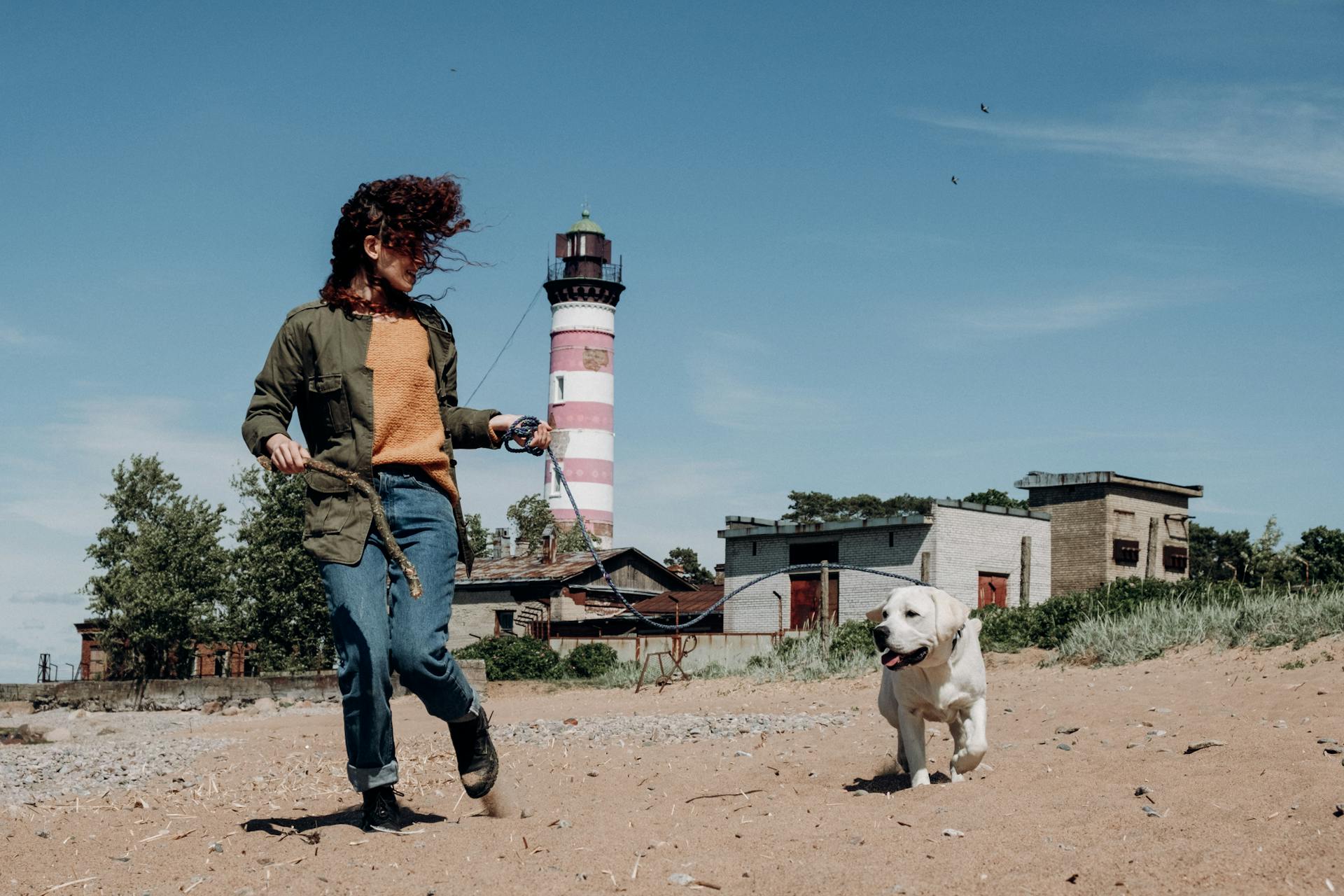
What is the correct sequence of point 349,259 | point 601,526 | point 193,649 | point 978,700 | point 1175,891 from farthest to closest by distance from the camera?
point 601,526
point 193,649
point 978,700
point 349,259
point 1175,891

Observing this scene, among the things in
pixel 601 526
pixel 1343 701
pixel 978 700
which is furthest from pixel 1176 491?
pixel 978 700

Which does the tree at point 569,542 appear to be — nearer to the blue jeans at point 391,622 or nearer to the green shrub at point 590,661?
the green shrub at point 590,661

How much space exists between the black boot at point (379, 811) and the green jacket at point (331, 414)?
907 millimetres

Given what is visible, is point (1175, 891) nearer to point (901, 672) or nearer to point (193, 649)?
point (901, 672)

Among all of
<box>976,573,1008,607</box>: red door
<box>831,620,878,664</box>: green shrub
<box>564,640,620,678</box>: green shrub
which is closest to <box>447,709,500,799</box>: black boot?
<box>831,620,878,664</box>: green shrub

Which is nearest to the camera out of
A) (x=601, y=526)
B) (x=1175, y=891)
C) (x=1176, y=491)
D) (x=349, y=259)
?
(x=1175, y=891)

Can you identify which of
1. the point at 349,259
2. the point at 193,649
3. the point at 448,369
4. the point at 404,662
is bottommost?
the point at 193,649

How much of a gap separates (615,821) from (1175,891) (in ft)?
6.68

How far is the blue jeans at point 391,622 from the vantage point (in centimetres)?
451

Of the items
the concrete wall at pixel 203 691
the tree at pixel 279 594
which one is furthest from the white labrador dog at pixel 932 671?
the tree at pixel 279 594

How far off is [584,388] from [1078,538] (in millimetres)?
29028

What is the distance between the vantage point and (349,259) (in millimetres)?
5027

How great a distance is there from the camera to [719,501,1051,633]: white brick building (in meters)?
34.2

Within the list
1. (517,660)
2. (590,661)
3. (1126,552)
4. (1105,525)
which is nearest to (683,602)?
(1105,525)
